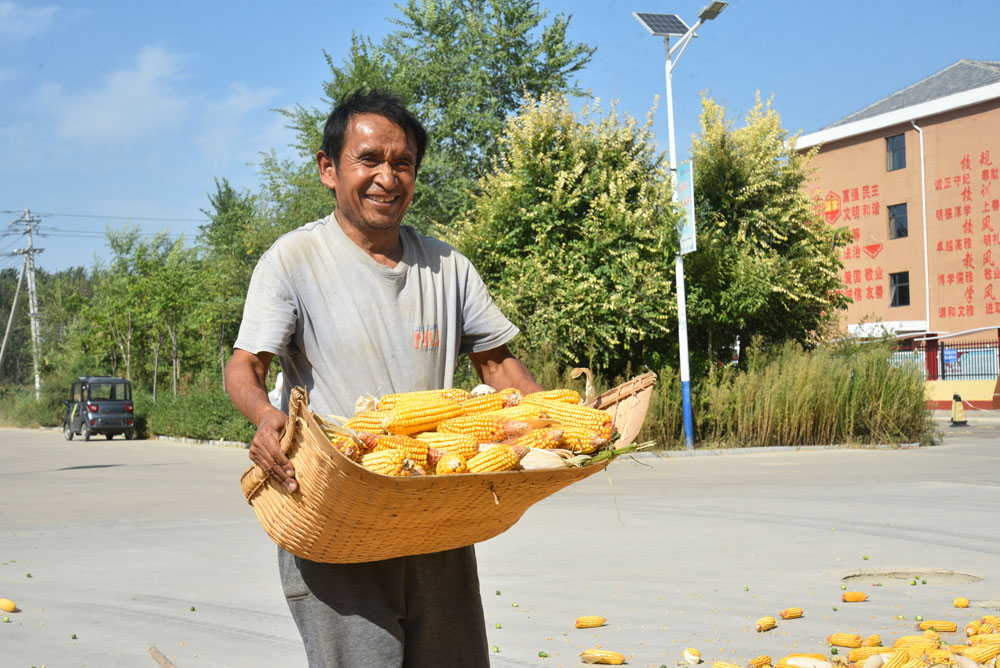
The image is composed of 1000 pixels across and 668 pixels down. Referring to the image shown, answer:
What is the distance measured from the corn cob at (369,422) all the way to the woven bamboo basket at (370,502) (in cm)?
21

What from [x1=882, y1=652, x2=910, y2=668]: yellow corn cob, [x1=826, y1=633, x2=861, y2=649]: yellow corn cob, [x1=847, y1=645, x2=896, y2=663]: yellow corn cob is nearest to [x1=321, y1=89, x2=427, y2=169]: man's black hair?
[x1=882, y1=652, x2=910, y2=668]: yellow corn cob

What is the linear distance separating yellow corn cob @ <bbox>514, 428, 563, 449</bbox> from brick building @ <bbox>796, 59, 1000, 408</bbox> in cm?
3659

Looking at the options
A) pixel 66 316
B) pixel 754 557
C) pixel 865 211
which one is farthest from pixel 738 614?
pixel 66 316

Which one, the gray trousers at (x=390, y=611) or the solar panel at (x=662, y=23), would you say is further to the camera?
the solar panel at (x=662, y=23)

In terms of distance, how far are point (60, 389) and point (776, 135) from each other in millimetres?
32693

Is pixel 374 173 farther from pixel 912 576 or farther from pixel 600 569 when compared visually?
pixel 912 576

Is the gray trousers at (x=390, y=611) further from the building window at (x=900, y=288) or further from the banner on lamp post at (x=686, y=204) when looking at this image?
the building window at (x=900, y=288)

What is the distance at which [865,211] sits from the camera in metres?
44.8

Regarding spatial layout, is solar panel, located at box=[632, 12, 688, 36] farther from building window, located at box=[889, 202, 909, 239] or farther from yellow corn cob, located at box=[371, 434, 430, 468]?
building window, located at box=[889, 202, 909, 239]

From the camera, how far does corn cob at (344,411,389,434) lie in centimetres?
258

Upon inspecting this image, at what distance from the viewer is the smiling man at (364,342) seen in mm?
2791

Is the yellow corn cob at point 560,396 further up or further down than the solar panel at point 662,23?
further down

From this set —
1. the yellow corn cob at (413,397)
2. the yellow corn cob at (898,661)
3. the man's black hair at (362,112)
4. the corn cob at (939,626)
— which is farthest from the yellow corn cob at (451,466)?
the corn cob at (939,626)

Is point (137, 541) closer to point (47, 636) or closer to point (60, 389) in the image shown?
point (47, 636)
